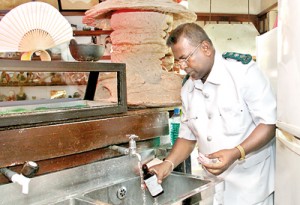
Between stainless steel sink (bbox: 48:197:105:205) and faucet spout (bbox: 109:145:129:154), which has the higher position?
faucet spout (bbox: 109:145:129:154)

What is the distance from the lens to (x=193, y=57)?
5.41 feet

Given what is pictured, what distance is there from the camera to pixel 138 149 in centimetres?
193

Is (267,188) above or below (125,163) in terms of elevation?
below

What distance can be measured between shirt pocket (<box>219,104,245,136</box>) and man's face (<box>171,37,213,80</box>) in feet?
0.79

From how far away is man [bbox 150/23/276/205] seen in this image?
1.62 m

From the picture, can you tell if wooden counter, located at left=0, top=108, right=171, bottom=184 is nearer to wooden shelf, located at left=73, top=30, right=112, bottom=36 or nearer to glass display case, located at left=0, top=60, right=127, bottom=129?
glass display case, located at left=0, top=60, right=127, bottom=129

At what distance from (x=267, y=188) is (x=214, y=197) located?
11.8 inches

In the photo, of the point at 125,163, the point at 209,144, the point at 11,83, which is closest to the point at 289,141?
the point at 209,144

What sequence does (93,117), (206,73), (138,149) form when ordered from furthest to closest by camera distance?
(138,149), (206,73), (93,117)

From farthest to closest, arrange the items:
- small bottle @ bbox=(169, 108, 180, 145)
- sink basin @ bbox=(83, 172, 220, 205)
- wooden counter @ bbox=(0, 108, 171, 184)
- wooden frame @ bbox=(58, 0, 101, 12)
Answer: wooden frame @ bbox=(58, 0, 101, 12) < small bottle @ bbox=(169, 108, 180, 145) < sink basin @ bbox=(83, 172, 220, 205) < wooden counter @ bbox=(0, 108, 171, 184)

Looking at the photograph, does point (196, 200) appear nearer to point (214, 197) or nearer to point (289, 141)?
point (214, 197)

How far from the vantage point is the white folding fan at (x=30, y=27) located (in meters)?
1.74

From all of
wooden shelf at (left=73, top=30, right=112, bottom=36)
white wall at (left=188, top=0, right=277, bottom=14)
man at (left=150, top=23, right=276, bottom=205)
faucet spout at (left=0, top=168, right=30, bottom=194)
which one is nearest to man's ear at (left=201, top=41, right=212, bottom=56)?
man at (left=150, top=23, right=276, bottom=205)

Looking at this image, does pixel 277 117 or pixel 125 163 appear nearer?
pixel 277 117
